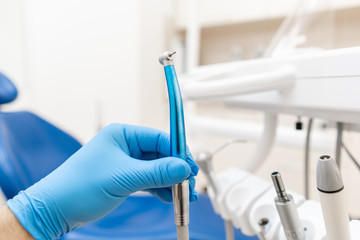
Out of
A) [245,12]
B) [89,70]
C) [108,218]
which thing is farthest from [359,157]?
[89,70]

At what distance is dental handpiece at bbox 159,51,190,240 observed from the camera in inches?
14.3

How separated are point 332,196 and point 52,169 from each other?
982 mm

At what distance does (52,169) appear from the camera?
3.59 feet

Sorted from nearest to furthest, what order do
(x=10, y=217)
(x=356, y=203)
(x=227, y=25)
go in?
(x=10, y=217) < (x=356, y=203) < (x=227, y=25)

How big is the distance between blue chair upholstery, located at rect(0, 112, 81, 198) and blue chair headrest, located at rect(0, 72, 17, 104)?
66 millimetres

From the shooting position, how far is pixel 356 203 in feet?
4.47

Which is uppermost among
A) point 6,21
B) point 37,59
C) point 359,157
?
point 6,21

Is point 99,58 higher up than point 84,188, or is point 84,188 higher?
point 99,58

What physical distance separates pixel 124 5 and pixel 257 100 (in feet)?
6.55

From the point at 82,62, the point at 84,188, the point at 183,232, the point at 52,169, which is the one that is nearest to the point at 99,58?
the point at 82,62

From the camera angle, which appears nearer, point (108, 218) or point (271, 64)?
point (271, 64)

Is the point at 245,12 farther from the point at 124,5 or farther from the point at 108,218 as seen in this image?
the point at 108,218

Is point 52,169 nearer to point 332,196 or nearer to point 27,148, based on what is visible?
point 27,148

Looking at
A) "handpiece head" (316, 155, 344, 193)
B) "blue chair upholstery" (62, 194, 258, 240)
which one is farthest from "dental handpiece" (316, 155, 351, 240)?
"blue chair upholstery" (62, 194, 258, 240)
